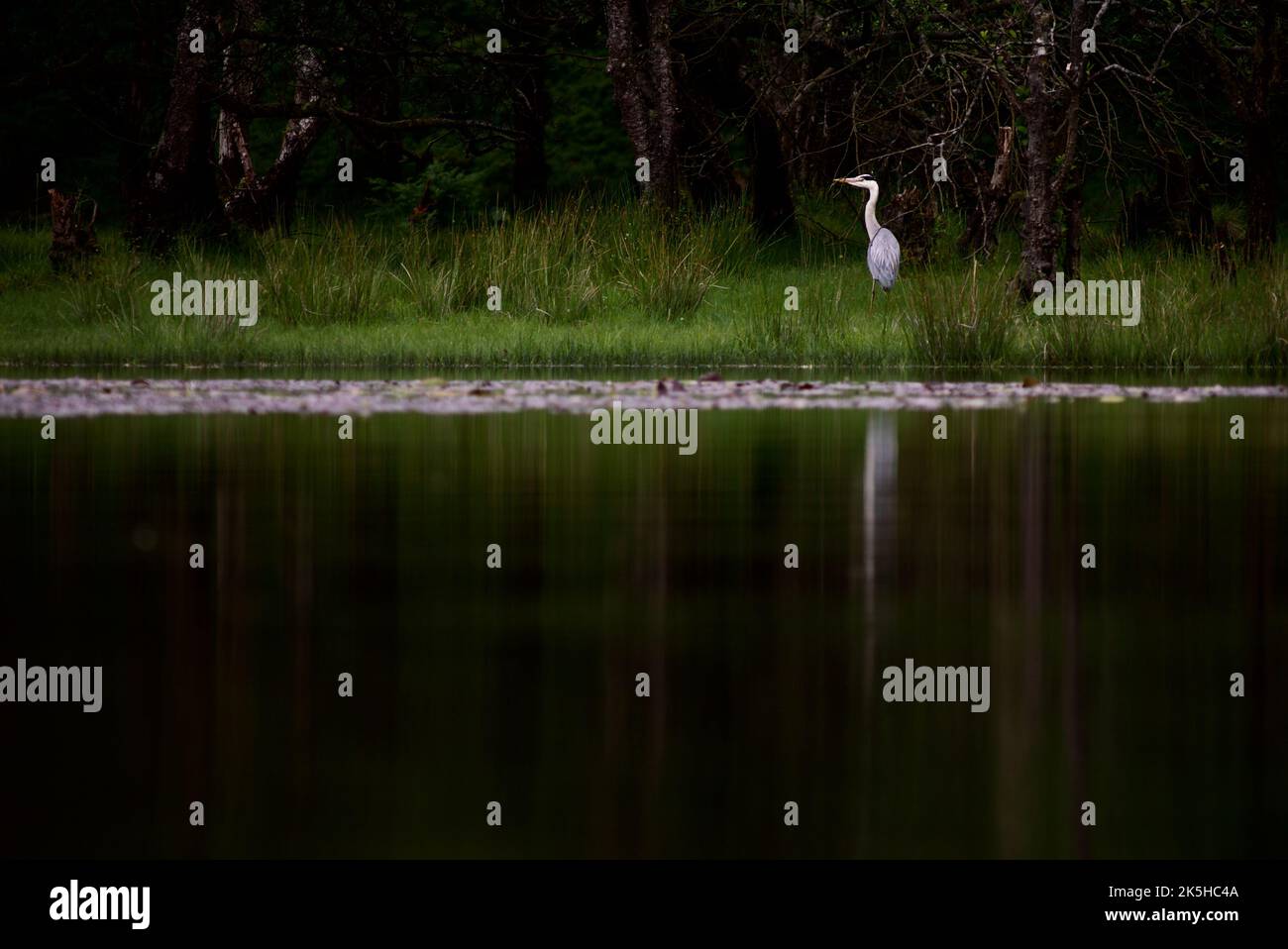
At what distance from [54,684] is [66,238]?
19.5 m

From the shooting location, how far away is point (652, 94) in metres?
26.2

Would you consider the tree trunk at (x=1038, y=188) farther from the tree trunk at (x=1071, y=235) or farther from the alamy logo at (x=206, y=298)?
the alamy logo at (x=206, y=298)

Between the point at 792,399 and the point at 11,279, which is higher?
the point at 11,279

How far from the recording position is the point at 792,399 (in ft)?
50.1

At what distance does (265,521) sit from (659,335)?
12348 mm

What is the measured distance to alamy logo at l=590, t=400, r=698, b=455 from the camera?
12.5m

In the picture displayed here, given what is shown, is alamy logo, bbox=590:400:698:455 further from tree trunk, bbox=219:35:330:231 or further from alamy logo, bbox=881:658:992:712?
tree trunk, bbox=219:35:330:231

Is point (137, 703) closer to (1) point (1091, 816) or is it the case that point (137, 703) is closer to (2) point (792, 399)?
(1) point (1091, 816)

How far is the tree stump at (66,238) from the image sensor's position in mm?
23766

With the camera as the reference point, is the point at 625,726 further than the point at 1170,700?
No

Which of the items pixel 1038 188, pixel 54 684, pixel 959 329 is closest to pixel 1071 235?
pixel 1038 188

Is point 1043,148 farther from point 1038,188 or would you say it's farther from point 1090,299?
point 1090,299

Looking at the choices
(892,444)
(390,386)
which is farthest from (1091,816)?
(390,386)

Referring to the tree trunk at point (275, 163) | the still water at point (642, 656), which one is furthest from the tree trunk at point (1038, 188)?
the tree trunk at point (275, 163)
